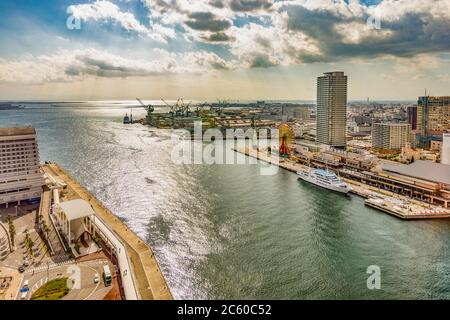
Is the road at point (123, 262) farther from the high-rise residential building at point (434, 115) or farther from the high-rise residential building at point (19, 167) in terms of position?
the high-rise residential building at point (434, 115)

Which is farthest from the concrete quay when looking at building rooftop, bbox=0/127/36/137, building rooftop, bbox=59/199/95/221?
building rooftop, bbox=0/127/36/137

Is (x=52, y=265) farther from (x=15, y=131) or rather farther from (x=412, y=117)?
(x=412, y=117)

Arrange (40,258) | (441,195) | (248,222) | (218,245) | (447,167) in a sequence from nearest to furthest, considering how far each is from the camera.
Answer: (40,258) < (218,245) < (248,222) < (441,195) < (447,167)

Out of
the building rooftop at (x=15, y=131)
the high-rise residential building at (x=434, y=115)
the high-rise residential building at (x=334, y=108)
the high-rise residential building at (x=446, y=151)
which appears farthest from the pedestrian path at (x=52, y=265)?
the high-rise residential building at (x=434, y=115)

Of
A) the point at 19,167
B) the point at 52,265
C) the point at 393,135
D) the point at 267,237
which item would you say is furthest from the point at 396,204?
the point at 393,135

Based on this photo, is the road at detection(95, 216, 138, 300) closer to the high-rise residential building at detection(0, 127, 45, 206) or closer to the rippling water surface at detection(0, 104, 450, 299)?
the rippling water surface at detection(0, 104, 450, 299)

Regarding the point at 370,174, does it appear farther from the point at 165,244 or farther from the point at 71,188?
the point at 71,188
